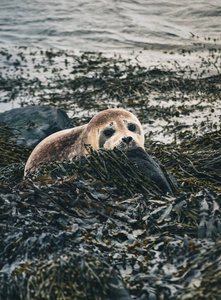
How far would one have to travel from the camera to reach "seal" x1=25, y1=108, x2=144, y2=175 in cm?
444

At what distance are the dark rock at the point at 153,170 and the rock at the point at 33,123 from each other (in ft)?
8.37

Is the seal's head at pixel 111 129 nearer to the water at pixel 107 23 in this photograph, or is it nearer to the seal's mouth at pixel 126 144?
the seal's mouth at pixel 126 144

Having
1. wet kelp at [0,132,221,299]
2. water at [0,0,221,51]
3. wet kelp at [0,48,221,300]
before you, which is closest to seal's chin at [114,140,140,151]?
wet kelp at [0,48,221,300]

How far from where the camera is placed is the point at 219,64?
10406 millimetres

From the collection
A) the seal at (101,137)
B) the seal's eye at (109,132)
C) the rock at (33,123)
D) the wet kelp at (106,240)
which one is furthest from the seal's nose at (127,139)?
the rock at (33,123)

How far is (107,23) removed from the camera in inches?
582

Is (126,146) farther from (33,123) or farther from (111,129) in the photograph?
(33,123)

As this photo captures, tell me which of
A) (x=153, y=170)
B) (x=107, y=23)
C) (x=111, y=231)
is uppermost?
(x=111, y=231)

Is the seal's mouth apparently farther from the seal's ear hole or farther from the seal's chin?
the seal's ear hole

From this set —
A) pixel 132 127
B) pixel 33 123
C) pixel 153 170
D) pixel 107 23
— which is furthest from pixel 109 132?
pixel 107 23

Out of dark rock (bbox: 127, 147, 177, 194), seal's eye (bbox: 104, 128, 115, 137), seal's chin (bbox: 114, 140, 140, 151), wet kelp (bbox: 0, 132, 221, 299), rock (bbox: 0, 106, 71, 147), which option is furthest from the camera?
rock (bbox: 0, 106, 71, 147)

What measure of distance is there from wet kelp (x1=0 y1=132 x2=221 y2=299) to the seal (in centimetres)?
68

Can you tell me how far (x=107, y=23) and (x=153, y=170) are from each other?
11.6 metres

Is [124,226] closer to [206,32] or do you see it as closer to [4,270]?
[4,270]
